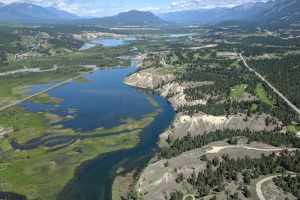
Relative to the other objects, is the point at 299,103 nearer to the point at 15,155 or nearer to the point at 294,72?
the point at 294,72

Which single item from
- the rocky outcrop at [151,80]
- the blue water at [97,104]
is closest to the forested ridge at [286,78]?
the rocky outcrop at [151,80]

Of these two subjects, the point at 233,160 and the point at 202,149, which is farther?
the point at 202,149

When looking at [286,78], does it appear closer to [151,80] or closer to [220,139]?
[151,80]

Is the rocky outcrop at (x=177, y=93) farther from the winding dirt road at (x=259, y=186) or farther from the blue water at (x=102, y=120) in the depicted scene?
the winding dirt road at (x=259, y=186)

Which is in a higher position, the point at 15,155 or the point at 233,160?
the point at 233,160

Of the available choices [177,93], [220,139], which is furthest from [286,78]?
[220,139]

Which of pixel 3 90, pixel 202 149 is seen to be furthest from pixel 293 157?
pixel 3 90
